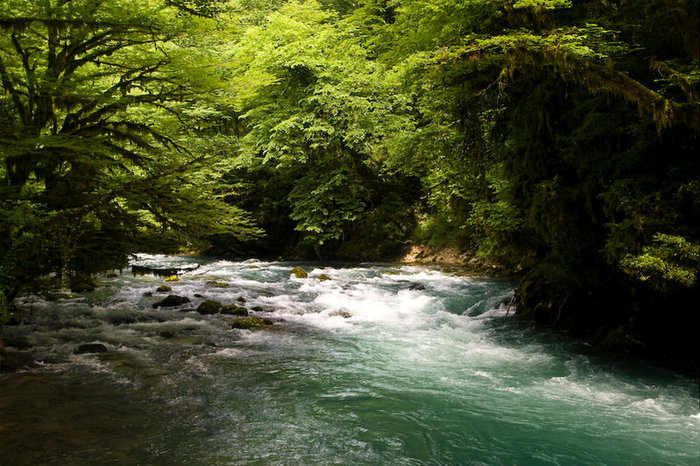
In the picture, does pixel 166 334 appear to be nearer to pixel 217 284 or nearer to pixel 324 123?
pixel 217 284

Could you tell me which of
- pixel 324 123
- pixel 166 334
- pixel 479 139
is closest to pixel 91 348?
pixel 166 334

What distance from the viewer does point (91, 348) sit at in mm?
7055

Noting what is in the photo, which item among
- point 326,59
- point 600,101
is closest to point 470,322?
point 600,101

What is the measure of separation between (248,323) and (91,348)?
2870mm

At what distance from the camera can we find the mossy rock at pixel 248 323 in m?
8.95

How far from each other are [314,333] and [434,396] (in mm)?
3589

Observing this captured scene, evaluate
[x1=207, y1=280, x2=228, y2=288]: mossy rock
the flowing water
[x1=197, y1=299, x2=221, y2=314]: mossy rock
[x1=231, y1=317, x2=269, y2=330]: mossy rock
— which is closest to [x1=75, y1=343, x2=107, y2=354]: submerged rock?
the flowing water

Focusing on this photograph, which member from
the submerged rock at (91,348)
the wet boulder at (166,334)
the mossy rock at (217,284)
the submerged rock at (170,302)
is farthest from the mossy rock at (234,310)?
the mossy rock at (217,284)

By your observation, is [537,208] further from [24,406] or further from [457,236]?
[457,236]

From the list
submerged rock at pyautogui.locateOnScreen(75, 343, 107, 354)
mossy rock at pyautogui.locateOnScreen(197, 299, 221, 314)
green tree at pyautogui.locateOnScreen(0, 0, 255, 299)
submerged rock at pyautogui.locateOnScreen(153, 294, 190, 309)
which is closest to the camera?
green tree at pyautogui.locateOnScreen(0, 0, 255, 299)

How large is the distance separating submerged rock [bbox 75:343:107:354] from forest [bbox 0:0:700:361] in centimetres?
105

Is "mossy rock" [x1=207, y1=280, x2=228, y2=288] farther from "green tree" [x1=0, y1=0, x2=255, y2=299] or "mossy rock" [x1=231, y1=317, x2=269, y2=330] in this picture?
"green tree" [x1=0, y1=0, x2=255, y2=299]

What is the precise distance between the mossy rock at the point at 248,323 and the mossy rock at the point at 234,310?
2.38 feet

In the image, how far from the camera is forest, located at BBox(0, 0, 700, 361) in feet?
18.5
